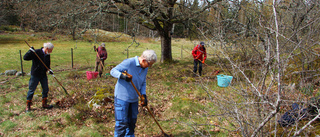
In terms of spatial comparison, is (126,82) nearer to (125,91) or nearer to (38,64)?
(125,91)

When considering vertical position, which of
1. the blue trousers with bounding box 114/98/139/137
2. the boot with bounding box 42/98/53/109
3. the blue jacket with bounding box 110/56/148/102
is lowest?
the boot with bounding box 42/98/53/109

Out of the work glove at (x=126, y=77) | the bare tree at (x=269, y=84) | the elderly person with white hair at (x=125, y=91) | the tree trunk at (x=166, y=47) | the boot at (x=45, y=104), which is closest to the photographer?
the bare tree at (x=269, y=84)

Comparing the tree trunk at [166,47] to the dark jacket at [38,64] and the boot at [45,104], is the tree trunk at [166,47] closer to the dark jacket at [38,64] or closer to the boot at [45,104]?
the dark jacket at [38,64]

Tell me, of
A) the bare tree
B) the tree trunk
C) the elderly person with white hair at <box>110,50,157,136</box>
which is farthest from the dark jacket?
the tree trunk

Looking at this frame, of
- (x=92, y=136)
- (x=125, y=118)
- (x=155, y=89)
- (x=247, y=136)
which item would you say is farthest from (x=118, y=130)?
(x=155, y=89)

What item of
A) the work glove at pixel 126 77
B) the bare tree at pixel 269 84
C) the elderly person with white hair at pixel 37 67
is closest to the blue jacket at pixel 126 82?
the work glove at pixel 126 77

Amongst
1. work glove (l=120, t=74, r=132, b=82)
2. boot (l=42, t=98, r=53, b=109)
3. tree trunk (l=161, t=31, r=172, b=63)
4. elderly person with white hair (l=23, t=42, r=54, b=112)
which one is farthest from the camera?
tree trunk (l=161, t=31, r=172, b=63)

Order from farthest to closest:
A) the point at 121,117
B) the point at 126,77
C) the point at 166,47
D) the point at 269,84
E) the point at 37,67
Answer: the point at 166,47, the point at 37,67, the point at 121,117, the point at 126,77, the point at 269,84

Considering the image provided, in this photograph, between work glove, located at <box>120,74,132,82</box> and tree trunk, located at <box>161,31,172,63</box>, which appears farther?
tree trunk, located at <box>161,31,172,63</box>

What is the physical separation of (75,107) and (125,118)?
232 centimetres

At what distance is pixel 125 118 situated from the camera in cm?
321

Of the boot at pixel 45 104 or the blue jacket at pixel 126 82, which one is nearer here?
the blue jacket at pixel 126 82

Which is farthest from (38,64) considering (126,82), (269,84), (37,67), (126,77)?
(269,84)

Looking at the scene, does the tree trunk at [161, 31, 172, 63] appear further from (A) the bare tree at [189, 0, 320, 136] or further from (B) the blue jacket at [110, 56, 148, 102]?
(B) the blue jacket at [110, 56, 148, 102]
